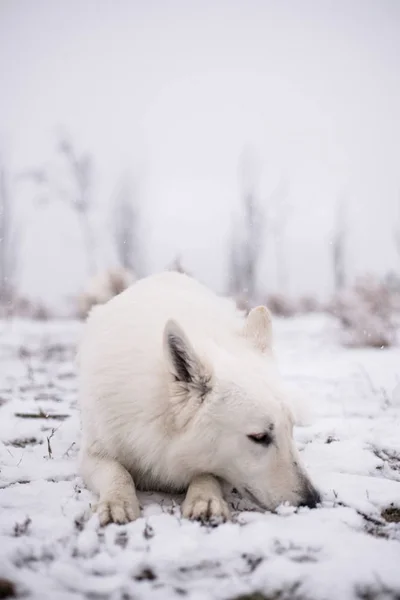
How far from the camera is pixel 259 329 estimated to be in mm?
2779

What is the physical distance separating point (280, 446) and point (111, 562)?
3.13 ft

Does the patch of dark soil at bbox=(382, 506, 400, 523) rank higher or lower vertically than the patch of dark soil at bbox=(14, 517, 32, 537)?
lower

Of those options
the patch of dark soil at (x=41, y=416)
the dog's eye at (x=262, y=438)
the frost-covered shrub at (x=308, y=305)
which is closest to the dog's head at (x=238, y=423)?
the dog's eye at (x=262, y=438)

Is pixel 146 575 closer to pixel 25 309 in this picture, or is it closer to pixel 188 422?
pixel 188 422

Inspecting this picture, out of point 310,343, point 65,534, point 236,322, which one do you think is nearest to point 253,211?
point 310,343

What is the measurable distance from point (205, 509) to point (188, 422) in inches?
16.6

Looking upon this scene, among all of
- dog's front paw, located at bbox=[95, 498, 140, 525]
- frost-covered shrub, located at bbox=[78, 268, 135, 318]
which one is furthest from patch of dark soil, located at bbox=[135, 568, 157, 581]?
frost-covered shrub, located at bbox=[78, 268, 135, 318]

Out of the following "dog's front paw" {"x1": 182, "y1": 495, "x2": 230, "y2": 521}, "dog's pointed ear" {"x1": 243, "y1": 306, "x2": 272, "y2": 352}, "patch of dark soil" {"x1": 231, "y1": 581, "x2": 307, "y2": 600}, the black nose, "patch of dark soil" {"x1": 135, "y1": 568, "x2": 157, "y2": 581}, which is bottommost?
the black nose

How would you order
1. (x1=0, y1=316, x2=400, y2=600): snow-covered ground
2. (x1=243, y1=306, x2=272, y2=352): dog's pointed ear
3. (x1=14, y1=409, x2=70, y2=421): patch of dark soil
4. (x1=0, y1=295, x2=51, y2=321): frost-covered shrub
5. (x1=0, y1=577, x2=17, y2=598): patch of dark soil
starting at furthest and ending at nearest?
Answer: (x1=0, y1=295, x2=51, y2=321): frost-covered shrub
(x1=14, y1=409, x2=70, y2=421): patch of dark soil
(x1=243, y1=306, x2=272, y2=352): dog's pointed ear
(x1=0, y1=316, x2=400, y2=600): snow-covered ground
(x1=0, y1=577, x2=17, y2=598): patch of dark soil

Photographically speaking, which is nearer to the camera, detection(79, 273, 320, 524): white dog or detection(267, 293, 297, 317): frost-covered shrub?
detection(79, 273, 320, 524): white dog

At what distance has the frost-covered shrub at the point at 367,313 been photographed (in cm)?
730

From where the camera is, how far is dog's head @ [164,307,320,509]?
2.12 metres

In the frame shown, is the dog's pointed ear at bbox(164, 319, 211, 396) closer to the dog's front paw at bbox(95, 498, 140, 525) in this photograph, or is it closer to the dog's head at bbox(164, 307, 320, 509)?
the dog's head at bbox(164, 307, 320, 509)

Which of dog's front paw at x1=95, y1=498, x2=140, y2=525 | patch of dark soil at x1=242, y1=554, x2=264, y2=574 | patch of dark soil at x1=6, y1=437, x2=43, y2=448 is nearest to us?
patch of dark soil at x1=242, y1=554, x2=264, y2=574
